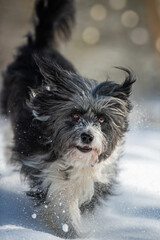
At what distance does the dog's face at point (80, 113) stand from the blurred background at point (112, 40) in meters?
3.17

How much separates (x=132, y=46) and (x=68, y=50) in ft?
7.74

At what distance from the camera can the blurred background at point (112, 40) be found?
7.70 metres

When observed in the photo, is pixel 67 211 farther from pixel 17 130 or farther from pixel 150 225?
pixel 17 130

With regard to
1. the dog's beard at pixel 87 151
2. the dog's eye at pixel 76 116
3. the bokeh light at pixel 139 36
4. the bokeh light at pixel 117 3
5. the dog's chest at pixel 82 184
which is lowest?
the dog's chest at pixel 82 184

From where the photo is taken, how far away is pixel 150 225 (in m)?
Result: 3.33

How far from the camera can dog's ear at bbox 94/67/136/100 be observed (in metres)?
3.49

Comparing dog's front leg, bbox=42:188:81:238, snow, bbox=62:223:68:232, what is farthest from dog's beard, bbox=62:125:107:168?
snow, bbox=62:223:68:232

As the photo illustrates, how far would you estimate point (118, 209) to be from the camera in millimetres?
3893

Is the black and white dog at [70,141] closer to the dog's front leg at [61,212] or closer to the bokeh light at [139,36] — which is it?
the dog's front leg at [61,212]

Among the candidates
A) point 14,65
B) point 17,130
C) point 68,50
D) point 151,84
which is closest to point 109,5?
point 68,50

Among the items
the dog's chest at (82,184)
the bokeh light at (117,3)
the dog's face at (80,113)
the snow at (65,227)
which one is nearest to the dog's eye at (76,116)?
the dog's face at (80,113)

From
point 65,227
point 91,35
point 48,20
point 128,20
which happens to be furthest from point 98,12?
point 65,227

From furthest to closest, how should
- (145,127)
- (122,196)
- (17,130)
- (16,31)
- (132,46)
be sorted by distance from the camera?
1. (132,46)
2. (16,31)
3. (145,127)
4. (122,196)
5. (17,130)

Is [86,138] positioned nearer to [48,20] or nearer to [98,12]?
[48,20]
